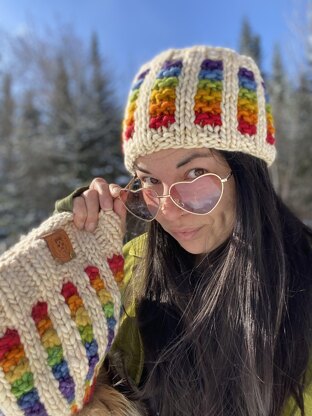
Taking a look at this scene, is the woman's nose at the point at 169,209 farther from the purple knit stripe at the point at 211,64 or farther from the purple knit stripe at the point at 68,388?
the purple knit stripe at the point at 68,388

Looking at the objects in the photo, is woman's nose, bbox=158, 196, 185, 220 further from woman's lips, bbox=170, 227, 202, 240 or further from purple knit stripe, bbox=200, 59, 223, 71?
purple knit stripe, bbox=200, 59, 223, 71

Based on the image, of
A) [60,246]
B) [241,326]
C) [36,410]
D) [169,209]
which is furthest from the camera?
[169,209]

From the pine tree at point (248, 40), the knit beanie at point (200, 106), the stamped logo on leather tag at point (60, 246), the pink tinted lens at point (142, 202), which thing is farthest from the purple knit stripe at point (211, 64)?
the pine tree at point (248, 40)

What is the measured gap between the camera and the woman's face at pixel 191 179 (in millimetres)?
1200

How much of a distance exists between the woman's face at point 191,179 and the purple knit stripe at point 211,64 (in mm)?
268

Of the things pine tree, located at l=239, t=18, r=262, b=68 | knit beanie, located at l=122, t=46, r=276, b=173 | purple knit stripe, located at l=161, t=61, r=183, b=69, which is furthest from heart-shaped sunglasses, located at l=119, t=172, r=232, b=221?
pine tree, located at l=239, t=18, r=262, b=68

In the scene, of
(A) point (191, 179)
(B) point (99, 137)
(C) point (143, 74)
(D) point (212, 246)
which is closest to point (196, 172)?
(A) point (191, 179)

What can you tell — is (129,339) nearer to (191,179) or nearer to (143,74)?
(191,179)

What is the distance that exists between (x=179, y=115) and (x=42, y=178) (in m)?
12.3

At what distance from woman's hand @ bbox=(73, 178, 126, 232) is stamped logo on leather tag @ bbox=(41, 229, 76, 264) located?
0.08 meters

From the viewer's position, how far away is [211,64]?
4.09ft

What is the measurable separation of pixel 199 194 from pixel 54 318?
0.55 meters

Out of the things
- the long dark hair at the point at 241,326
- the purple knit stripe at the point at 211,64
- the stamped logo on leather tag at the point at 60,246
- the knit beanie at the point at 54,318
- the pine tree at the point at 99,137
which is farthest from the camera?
the pine tree at the point at 99,137

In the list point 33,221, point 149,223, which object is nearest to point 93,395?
point 149,223
